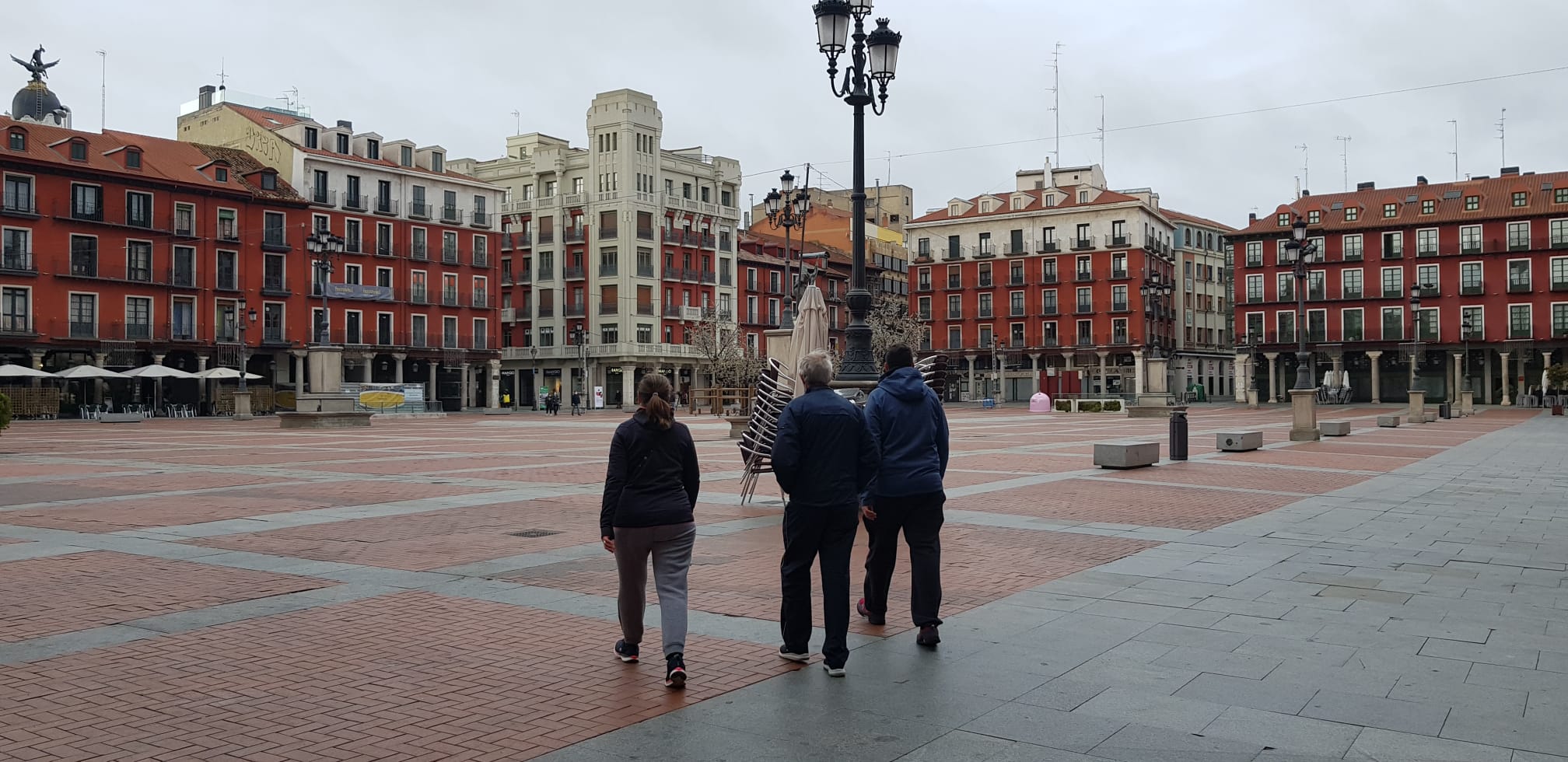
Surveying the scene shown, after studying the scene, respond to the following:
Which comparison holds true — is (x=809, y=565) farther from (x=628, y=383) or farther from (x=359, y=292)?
(x=628, y=383)

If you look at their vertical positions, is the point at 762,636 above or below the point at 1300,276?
below

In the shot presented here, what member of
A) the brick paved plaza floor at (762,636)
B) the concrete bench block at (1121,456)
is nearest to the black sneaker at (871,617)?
the brick paved plaza floor at (762,636)

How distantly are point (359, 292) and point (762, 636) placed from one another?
61202 millimetres

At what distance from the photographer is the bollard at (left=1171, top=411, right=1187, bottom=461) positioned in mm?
19812

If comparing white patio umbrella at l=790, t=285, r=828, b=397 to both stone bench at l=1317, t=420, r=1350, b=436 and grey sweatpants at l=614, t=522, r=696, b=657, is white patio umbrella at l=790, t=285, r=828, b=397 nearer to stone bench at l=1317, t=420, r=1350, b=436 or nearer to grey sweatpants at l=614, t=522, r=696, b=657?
grey sweatpants at l=614, t=522, r=696, b=657

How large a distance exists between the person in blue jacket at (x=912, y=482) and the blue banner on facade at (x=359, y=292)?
5889cm

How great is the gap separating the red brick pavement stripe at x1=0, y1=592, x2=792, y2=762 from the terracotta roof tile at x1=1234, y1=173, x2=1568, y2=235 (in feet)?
255

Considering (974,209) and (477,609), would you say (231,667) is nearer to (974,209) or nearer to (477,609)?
(477,609)

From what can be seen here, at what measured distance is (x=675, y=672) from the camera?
213 inches

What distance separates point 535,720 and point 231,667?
1881 millimetres

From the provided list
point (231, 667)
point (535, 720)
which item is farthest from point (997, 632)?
point (231, 667)

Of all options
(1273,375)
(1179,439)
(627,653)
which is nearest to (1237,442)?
(1179,439)

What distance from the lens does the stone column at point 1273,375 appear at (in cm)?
7962

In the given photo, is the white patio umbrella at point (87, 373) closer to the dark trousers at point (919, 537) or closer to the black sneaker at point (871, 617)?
the black sneaker at point (871, 617)
